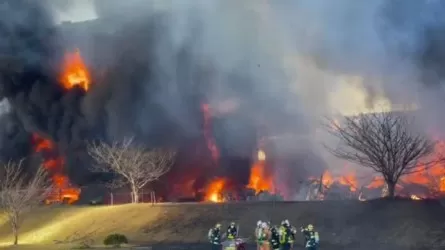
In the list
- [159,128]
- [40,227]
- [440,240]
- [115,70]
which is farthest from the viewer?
[115,70]

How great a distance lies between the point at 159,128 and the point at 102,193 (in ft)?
41.2

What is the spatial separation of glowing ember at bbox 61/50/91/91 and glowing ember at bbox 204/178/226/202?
1185 inches

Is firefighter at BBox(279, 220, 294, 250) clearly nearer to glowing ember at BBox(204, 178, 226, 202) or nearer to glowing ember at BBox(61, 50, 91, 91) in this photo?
glowing ember at BBox(204, 178, 226, 202)

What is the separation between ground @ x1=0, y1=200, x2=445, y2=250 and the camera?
40.4 metres

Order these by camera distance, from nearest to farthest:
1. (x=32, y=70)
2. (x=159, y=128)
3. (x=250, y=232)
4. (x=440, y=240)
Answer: (x=440, y=240) → (x=250, y=232) → (x=159, y=128) → (x=32, y=70)

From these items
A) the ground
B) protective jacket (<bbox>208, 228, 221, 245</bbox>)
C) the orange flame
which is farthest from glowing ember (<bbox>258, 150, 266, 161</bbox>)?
protective jacket (<bbox>208, 228, 221, 245</bbox>)

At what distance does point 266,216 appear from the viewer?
49062mm

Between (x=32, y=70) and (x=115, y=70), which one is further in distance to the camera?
(x=32, y=70)

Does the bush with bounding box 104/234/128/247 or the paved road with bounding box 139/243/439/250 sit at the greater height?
the bush with bounding box 104/234/128/247

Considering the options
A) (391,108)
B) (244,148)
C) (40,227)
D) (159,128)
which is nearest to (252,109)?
(244,148)

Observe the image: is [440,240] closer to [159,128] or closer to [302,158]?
[302,158]

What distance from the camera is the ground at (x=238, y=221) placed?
4038cm

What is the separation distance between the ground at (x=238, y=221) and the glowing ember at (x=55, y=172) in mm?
17711

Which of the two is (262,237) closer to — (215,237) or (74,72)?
(215,237)
